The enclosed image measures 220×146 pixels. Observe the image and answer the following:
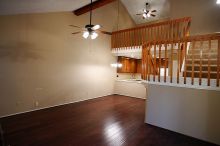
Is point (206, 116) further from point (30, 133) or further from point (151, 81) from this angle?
point (30, 133)

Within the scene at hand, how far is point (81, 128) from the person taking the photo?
3434 millimetres

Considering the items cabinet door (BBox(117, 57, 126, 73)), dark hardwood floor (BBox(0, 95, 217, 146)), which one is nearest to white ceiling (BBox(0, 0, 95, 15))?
dark hardwood floor (BBox(0, 95, 217, 146))

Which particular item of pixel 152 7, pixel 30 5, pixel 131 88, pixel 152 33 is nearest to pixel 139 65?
pixel 131 88

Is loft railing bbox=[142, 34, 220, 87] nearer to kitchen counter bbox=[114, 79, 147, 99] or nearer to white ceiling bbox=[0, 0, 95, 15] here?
white ceiling bbox=[0, 0, 95, 15]

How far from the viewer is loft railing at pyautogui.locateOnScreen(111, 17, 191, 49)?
5225 mm

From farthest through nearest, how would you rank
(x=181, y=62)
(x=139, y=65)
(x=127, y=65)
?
(x=139, y=65) < (x=127, y=65) < (x=181, y=62)

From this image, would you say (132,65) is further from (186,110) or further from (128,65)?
(186,110)

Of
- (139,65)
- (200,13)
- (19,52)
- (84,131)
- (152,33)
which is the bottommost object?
(84,131)

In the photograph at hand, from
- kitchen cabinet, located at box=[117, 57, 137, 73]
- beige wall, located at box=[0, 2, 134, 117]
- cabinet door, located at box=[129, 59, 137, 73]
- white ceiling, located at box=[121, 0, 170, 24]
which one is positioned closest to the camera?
beige wall, located at box=[0, 2, 134, 117]

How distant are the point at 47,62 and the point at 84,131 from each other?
2908mm

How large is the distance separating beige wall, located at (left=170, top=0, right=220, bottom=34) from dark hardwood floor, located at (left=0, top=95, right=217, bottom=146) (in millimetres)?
5370

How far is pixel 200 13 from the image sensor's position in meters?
6.71

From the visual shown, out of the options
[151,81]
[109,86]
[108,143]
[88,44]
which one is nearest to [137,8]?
[88,44]

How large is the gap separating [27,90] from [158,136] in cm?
404
